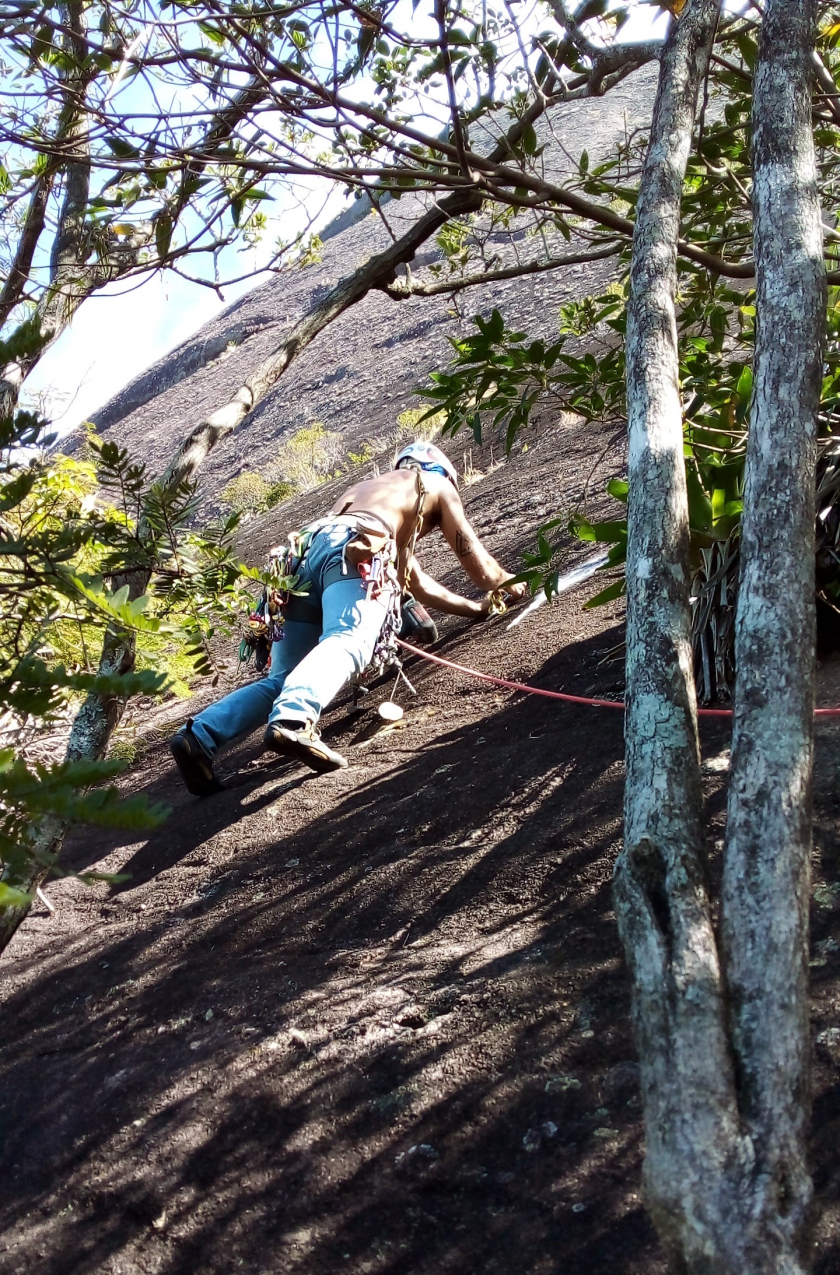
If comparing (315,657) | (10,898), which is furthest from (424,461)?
(10,898)

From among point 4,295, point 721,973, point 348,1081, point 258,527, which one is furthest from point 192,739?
point 258,527

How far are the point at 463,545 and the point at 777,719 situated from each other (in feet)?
11.8

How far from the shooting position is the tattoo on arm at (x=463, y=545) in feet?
15.5

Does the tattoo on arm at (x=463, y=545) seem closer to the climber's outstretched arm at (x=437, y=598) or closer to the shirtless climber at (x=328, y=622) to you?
the shirtless climber at (x=328, y=622)

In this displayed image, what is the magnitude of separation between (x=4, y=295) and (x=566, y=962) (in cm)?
196

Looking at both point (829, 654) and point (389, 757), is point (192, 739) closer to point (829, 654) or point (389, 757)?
point (389, 757)

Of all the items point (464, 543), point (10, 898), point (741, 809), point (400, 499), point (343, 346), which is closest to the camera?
point (10, 898)

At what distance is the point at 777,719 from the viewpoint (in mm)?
1193

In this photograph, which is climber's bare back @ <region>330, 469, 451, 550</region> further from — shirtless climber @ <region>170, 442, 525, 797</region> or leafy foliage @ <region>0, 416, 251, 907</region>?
leafy foliage @ <region>0, 416, 251, 907</region>

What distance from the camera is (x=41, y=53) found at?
2705mm

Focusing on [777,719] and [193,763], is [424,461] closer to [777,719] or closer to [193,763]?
[193,763]

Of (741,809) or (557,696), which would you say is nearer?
(741,809)

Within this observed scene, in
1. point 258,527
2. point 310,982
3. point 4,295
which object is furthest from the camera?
point 258,527

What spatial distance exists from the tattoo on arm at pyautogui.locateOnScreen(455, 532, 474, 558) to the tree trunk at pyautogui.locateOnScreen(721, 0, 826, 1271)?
311cm
